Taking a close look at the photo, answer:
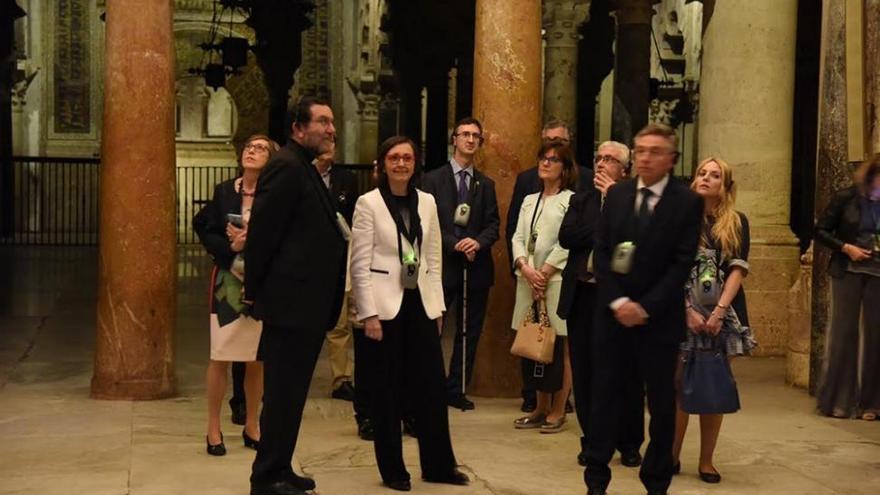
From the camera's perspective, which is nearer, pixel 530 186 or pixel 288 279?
pixel 288 279

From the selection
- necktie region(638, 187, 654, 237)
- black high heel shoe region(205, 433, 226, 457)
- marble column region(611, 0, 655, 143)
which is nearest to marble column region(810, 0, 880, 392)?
necktie region(638, 187, 654, 237)

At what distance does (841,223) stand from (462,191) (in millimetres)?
2317

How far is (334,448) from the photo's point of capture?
7824 mm

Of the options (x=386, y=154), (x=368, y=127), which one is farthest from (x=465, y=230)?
(x=368, y=127)

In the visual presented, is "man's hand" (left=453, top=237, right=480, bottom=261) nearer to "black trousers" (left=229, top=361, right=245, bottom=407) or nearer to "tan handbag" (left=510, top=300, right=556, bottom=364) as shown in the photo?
"tan handbag" (left=510, top=300, right=556, bottom=364)

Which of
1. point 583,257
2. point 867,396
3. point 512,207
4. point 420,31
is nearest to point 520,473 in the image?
point 583,257

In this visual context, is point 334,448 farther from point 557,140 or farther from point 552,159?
point 557,140

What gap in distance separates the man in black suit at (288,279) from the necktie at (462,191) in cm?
275

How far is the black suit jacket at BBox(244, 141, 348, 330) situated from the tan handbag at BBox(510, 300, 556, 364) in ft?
7.08

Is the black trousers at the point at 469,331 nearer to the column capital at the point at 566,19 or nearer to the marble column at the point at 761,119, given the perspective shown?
the marble column at the point at 761,119

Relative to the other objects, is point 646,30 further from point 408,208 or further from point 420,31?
point 408,208

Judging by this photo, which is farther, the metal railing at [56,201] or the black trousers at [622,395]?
the metal railing at [56,201]

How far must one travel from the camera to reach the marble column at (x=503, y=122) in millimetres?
9602

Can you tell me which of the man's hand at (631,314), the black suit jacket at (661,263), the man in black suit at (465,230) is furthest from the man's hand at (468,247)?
the man's hand at (631,314)
